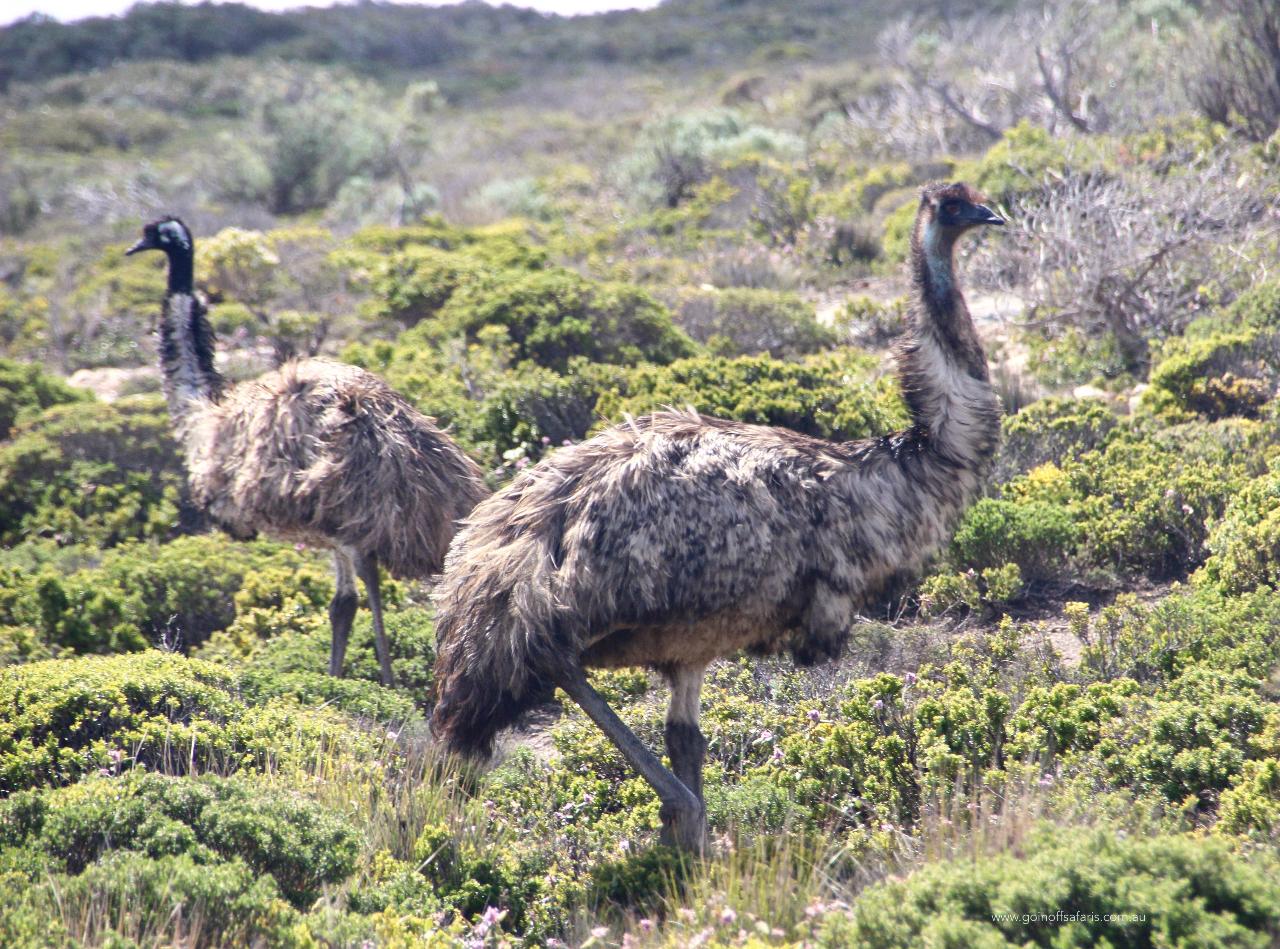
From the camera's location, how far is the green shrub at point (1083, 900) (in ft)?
9.14

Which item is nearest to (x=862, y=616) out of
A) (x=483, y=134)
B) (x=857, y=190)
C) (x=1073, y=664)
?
(x=1073, y=664)

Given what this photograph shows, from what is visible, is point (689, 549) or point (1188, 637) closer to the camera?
point (689, 549)

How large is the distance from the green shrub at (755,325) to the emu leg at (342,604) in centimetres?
423

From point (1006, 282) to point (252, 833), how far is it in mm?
7582

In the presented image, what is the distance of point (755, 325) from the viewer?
10.1m

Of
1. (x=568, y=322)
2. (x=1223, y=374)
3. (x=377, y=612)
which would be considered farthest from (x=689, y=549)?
(x=568, y=322)

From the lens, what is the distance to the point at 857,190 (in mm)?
14055

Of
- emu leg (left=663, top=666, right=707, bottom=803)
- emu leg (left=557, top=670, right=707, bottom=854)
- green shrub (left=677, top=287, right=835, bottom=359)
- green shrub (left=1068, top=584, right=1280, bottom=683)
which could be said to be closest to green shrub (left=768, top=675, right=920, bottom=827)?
emu leg (left=663, top=666, right=707, bottom=803)

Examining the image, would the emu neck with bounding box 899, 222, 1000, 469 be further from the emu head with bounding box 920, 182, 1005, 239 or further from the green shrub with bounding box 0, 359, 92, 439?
the green shrub with bounding box 0, 359, 92, 439

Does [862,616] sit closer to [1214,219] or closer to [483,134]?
[1214,219]

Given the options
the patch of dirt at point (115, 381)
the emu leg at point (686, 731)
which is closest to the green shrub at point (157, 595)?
the emu leg at point (686, 731)

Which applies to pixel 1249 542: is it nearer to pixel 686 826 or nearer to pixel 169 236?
pixel 686 826

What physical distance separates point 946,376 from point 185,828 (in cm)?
272

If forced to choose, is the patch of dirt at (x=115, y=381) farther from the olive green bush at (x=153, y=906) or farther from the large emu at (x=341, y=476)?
the olive green bush at (x=153, y=906)
